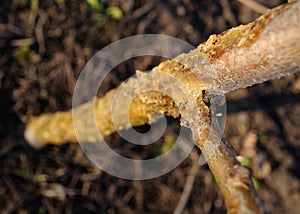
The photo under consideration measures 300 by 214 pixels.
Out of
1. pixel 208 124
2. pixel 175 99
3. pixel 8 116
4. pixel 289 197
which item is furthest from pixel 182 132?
pixel 208 124

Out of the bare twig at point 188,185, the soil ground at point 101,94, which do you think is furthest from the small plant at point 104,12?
the bare twig at point 188,185

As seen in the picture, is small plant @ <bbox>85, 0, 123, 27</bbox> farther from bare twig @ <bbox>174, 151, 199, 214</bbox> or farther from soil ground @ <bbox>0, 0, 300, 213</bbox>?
bare twig @ <bbox>174, 151, 199, 214</bbox>

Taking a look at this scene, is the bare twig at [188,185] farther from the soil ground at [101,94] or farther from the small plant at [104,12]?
the small plant at [104,12]

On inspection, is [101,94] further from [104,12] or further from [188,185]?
[188,185]

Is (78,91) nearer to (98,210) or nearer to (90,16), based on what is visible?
(90,16)

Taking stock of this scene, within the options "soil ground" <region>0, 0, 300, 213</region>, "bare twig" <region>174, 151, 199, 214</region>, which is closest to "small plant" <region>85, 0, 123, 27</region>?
"soil ground" <region>0, 0, 300, 213</region>

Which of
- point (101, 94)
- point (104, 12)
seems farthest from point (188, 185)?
point (104, 12)

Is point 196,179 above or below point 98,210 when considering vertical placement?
above

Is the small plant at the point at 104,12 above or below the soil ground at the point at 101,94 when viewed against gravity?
above
